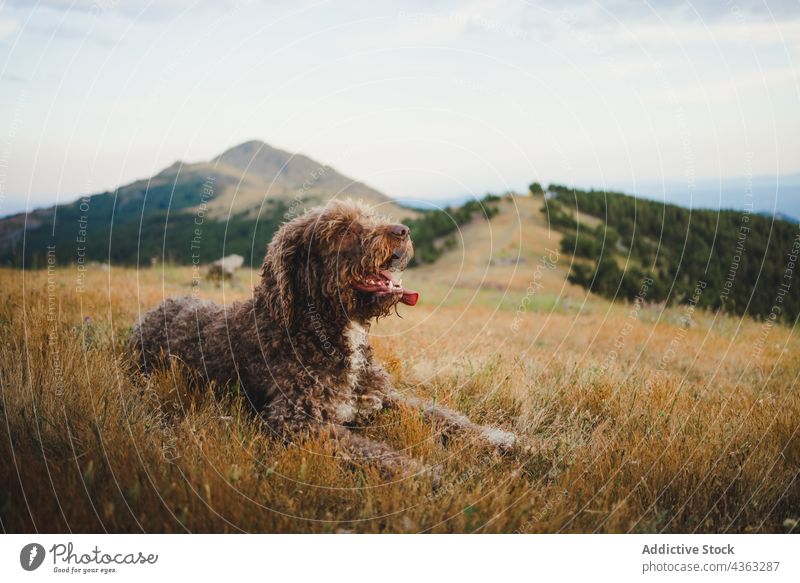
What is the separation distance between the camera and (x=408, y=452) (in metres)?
3.95

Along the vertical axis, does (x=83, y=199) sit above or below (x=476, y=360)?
above

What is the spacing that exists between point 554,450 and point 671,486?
2.77ft

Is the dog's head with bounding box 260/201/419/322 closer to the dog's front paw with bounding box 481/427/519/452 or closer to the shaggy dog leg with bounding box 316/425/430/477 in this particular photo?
the shaggy dog leg with bounding box 316/425/430/477

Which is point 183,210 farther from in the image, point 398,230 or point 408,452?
point 408,452

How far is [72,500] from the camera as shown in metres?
3.10

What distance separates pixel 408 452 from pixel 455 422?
0.71 m

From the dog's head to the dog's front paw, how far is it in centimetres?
134

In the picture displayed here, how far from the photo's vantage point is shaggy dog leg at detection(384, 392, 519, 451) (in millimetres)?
4266

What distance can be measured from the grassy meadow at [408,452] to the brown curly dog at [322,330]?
22 cm
